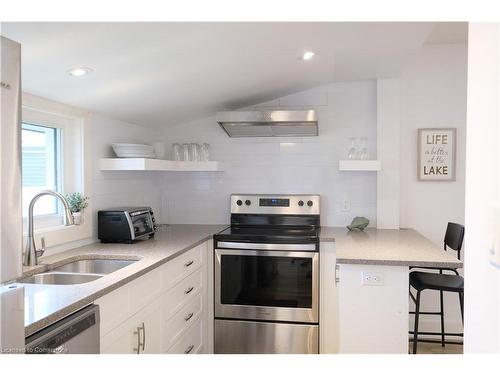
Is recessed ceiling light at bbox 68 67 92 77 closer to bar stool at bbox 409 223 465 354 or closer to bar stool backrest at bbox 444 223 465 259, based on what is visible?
bar stool at bbox 409 223 465 354

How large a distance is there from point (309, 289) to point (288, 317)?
0.26 metres

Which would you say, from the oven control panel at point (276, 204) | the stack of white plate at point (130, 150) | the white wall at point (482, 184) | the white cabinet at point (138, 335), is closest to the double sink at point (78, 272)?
the white cabinet at point (138, 335)

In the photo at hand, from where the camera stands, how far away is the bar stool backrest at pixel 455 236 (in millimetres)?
2889

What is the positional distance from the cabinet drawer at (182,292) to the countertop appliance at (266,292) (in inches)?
10.9

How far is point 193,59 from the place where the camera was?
2.24 m

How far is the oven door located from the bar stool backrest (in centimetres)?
97

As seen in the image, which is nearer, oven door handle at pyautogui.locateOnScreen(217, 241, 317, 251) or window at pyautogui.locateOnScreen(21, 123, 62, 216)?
window at pyautogui.locateOnScreen(21, 123, 62, 216)

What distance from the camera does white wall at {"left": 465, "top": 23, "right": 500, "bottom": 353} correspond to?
27.9 inches

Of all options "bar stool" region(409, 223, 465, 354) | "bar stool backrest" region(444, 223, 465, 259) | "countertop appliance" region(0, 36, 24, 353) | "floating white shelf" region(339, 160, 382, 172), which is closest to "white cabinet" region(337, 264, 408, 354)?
"bar stool" region(409, 223, 465, 354)

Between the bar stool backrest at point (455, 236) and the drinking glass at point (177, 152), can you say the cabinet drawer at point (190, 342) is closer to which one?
the drinking glass at point (177, 152)

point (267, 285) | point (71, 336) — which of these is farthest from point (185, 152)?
point (71, 336)

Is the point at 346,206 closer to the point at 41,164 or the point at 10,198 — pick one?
the point at 41,164
